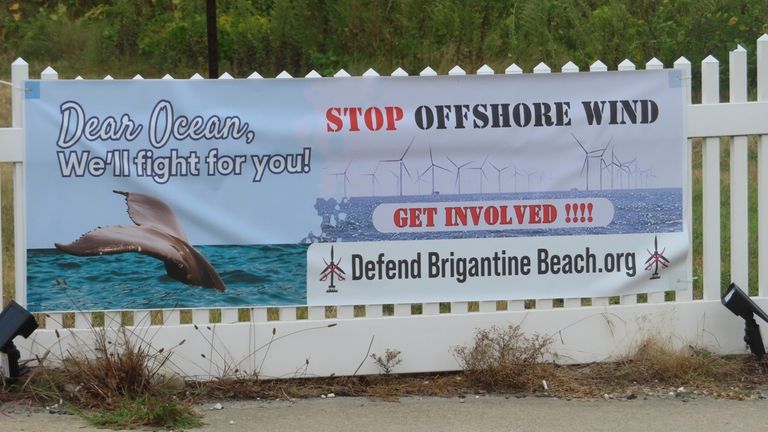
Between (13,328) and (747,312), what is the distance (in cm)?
416

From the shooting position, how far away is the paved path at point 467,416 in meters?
6.02

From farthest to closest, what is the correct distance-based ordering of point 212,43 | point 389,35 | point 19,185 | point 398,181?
point 389,35
point 212,43
point 398,181
point 19,185

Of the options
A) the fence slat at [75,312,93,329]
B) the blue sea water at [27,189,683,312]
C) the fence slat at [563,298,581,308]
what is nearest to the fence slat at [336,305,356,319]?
the blue sea water at [27,189,683,312]

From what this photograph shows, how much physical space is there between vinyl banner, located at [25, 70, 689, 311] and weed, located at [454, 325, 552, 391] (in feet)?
0.81

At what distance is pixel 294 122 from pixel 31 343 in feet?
6.30

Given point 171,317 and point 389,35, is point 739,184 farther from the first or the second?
point 389,35

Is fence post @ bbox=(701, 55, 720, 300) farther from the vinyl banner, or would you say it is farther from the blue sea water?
the blue sea water

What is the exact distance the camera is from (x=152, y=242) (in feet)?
21.3

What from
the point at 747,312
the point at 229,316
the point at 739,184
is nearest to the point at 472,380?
the point at 229,316

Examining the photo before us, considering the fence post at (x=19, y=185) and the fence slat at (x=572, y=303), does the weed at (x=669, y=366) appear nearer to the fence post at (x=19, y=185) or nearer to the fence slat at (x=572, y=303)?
the fence slat at (x=572, y=303)

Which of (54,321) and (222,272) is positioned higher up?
(222,272)

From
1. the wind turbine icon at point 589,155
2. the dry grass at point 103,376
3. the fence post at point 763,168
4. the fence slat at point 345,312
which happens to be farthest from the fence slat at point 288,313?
the fence post at point 763,168

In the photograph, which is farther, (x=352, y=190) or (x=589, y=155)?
(x=589, y=155)

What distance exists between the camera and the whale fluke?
6.46 meters
